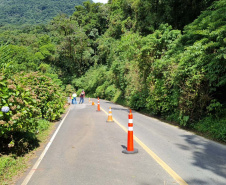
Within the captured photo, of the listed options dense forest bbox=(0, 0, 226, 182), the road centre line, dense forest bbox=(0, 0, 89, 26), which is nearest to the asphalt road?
the road centre line

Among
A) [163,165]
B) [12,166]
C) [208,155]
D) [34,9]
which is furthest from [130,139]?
[34,9]

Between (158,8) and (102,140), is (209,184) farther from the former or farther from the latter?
(158,8)

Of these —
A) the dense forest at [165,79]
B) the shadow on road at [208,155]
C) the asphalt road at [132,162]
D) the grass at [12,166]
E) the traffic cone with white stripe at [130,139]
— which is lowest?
the grass at [12,166]

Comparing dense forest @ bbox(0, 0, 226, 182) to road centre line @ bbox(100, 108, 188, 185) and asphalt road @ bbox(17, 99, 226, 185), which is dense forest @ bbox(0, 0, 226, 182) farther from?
road centre line @ bbox(100, 108, 188, 185)

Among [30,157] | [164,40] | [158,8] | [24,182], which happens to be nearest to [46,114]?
[30,157]

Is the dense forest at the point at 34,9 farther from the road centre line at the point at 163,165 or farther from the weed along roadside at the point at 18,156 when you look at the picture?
the road centre line at the point at 163,165

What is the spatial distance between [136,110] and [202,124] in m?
10.9

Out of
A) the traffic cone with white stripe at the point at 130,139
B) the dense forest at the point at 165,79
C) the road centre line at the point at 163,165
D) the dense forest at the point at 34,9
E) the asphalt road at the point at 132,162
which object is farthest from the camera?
the dense forest at the point at 34,9

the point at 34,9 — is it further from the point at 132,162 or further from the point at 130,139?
the point at 132,162

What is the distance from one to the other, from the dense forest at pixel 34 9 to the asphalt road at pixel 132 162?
142 m

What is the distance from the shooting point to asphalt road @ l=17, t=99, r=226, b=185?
478cm

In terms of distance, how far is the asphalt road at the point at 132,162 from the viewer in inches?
188

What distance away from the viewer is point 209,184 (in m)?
4.47

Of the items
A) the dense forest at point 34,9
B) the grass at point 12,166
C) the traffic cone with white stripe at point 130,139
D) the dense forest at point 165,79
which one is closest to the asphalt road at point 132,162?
the traffic cone with white stripe at point 130,139
